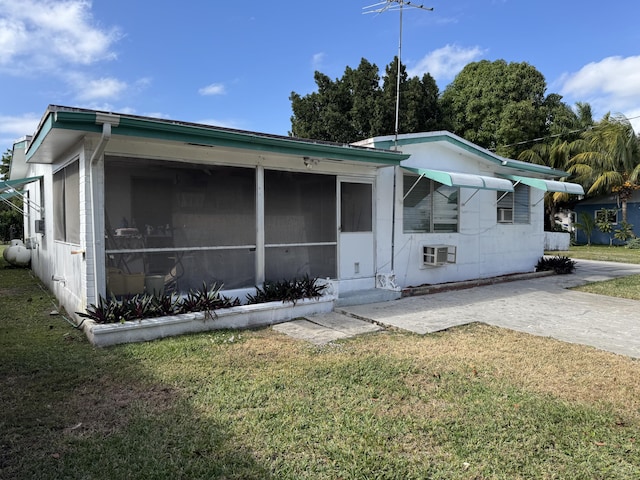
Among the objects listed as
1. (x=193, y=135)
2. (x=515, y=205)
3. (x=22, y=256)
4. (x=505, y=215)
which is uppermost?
(x=193, y=135)

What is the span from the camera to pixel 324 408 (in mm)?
3314

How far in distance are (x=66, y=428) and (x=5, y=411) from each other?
0.63 m

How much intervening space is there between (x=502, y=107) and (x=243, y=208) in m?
22.7

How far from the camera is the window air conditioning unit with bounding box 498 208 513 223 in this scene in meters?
10.5

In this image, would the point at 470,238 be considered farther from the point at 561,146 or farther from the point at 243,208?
the point at 561,146

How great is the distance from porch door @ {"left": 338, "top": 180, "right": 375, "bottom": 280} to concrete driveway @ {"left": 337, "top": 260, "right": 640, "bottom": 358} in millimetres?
893

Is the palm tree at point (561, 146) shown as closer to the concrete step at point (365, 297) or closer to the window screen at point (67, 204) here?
the concrete step at point (365, 297)

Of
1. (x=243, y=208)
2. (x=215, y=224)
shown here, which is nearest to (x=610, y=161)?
(x=243, y=208)

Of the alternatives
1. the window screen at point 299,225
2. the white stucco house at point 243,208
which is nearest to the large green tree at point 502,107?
the white stucco house at point 243,208

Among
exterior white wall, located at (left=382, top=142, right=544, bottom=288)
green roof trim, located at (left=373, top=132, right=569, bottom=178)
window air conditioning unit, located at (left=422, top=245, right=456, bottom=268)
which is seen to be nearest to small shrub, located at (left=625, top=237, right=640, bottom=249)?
exterior white wall, located at (left=382, top=142, right=544, bottom=288)

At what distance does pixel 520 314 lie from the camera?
21.9 feet

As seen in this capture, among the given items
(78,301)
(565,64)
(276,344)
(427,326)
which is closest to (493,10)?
(565,64)

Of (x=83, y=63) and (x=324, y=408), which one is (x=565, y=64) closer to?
Result: (x=83, y=63)

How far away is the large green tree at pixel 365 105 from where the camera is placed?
80.7 ft
